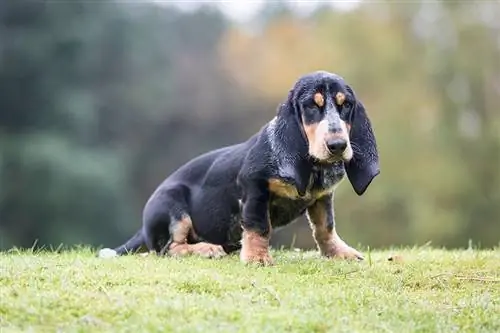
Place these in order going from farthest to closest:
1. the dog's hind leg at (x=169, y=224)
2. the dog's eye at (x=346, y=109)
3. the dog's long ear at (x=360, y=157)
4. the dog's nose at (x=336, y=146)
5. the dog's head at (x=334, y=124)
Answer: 1. the dog's hind leg at (x=169, y=224)
2. the dog's long ear at (x=360, y=157)
3. the dog's eye at (x=346, y=109)
4. the dog's head at (x=334, y=124)
5. the dog's nose at (x=336, y=146)

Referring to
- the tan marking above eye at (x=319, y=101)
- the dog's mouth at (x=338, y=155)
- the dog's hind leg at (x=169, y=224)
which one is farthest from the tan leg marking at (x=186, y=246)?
the tan marking above eye at (x=319, y=101)

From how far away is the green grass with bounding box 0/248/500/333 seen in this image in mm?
5094

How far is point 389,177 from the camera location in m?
29.2

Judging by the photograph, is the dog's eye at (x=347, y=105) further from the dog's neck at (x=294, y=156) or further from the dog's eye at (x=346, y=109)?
the dog's neck at (x=294, y=156)

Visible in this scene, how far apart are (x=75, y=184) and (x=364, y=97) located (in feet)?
31.4

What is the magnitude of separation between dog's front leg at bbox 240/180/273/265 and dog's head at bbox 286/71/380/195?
1.89 ft

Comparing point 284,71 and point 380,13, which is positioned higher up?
point 380,13

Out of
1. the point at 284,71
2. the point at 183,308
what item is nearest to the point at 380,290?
the point at 183,308

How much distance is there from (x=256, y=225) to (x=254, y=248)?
0.19 m

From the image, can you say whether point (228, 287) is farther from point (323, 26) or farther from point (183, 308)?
point (323, 26)

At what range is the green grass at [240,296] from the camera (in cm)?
509

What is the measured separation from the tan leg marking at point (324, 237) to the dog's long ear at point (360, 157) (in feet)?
2.10

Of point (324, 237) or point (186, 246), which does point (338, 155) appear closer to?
point (324, 237)

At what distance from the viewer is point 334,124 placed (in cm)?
703
